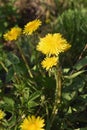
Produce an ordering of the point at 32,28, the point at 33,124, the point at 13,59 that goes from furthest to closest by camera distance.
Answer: the point at 13,59, the point at 32,28, the point at 33,124

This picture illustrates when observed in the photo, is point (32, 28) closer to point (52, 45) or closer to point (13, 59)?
point (52, 45)

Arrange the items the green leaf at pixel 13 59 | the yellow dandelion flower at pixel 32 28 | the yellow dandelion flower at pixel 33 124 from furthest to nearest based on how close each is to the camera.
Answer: the green leaf at pixel 13 59 < the yellow dandelion flower at pixel 32 28 < the yellow dandelion flower at pixel 33 124

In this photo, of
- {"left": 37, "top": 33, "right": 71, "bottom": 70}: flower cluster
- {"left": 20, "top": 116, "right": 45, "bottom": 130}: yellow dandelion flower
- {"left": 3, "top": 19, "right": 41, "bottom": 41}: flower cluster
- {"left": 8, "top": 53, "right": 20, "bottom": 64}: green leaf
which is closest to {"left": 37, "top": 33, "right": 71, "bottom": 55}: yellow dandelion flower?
{"left": 37, "top": 33, "right": 71, "bottom": 70}: flower cluster

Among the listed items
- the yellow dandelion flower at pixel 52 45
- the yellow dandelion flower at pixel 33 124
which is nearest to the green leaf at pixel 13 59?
the yellow dandelion flower at pixel 52 45

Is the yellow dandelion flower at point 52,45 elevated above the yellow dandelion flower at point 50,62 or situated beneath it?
elevated above

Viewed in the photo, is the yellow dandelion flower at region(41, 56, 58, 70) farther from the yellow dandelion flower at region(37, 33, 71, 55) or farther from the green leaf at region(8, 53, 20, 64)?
the green leaf at region(8, 53, 20, 64)

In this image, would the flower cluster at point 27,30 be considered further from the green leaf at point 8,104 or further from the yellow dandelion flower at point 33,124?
the yellow dandelion flower at point 33,124

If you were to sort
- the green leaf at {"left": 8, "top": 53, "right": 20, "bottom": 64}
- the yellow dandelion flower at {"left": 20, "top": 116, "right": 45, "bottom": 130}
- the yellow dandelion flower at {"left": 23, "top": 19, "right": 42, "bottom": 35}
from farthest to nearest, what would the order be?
the green leaf at {"left": 8, "top": 53, "right": 20, "bottom": 64} < the yellow dandelion flower at {"left": 23, "top": 19, "right": 42, "bottom": 35} < the yellow dandelion flower at {"left": 20, "top": 116, "right": 45, "bottom": 130}

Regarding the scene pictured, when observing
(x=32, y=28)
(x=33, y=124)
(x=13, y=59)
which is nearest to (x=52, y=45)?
(x=32, y=28)

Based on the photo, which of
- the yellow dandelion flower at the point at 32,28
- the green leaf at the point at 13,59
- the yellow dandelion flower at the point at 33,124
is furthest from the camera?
the green leaf at the point at 13,59

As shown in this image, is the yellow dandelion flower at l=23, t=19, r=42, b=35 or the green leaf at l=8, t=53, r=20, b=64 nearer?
the yellow dandelion flower at l=23, t=19, r=42, b=35

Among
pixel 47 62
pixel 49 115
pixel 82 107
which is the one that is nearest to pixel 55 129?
pixel 49 115
